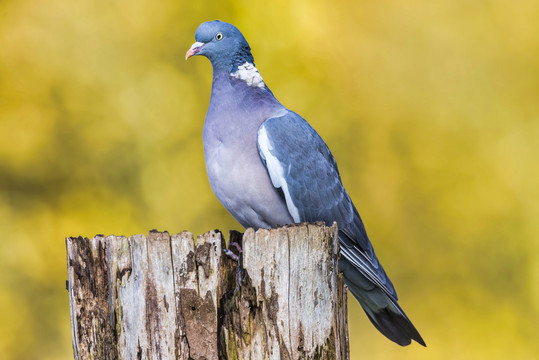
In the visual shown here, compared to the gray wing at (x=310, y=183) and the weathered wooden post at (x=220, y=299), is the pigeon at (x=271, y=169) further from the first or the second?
the weathered wooden post at (x=220, y=299)

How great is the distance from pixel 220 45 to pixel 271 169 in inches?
38.8

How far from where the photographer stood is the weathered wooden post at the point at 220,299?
8.82 feet

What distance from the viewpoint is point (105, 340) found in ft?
9.15

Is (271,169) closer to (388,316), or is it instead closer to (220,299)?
(220,299)

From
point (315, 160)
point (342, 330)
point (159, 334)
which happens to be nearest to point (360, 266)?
point (315, 160)

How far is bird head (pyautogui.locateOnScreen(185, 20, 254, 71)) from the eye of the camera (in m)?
4.07

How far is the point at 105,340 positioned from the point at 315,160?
5.70ft

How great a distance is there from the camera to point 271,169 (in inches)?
144

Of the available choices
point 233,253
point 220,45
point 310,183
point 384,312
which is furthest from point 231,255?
point 220,45

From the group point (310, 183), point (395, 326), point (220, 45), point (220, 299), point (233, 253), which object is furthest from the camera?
point (220, 45)

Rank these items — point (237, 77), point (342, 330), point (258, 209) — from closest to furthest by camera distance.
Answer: point (342, 330) → point (258, 209) → point (237, 77)

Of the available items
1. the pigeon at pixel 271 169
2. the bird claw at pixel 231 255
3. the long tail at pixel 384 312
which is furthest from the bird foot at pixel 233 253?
the long tail at pixel 384 312

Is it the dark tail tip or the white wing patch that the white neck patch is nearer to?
the white wing patch

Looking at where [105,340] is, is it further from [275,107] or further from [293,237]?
[275,107]
